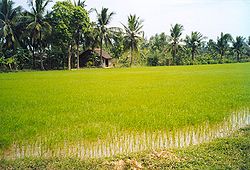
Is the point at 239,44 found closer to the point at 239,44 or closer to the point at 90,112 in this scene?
the point at 239,44

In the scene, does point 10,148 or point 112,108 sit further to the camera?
point 112,108

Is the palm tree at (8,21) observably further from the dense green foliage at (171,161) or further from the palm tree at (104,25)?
the dense green foliage at (171,161)

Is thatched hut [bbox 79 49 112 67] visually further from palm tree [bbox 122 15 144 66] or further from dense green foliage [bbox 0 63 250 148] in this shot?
palm tree [bbox 122 15 144 66]

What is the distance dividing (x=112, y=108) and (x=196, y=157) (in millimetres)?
2373

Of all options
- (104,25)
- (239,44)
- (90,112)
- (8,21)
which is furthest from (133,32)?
(239,44)

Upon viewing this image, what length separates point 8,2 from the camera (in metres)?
3.49

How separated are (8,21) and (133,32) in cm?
215

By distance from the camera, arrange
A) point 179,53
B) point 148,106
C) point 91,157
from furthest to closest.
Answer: point 179,53
point 148,106
point 91,157

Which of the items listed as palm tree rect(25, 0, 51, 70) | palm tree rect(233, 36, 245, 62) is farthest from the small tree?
palm tree rect(25, 0, 51, 70)

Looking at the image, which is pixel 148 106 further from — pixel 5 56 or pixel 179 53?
pixel 179 53

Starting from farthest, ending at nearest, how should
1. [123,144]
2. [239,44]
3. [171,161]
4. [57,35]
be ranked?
[239,44], [57,35], [123,144], [171,161]

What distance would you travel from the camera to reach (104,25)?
173 inches

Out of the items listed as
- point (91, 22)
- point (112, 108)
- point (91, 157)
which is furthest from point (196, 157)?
point (91, 22)

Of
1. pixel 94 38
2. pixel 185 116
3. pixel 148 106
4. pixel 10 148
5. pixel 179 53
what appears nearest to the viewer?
pixel 10 148
